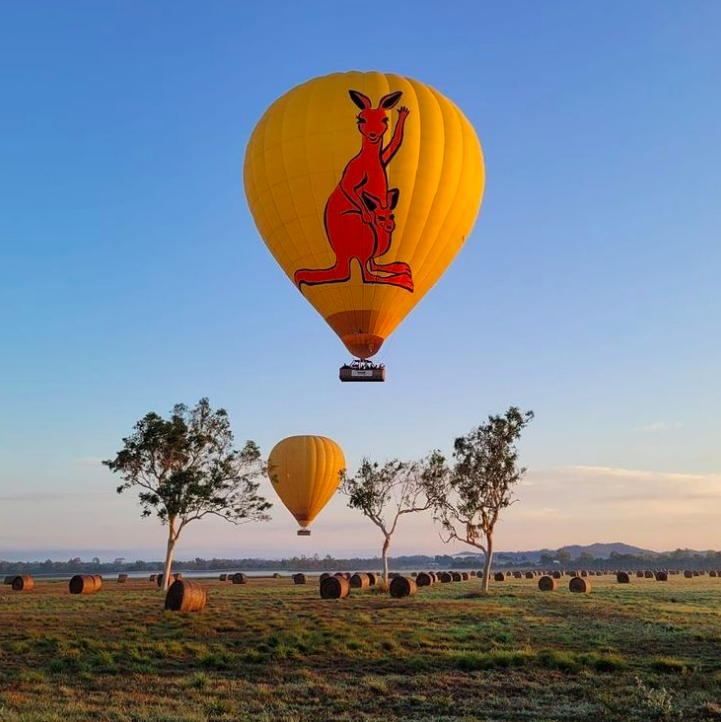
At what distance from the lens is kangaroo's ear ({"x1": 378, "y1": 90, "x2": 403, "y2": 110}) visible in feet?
88.3

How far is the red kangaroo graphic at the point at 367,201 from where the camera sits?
2638 centimetres

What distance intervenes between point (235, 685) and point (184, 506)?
32853mm

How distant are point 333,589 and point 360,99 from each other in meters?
23.5

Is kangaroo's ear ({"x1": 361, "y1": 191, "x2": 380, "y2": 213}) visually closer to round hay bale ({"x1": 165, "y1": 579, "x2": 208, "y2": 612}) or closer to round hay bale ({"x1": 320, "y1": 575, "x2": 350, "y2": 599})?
round hay bale ({"x1": 165, "y1": 579, "x2": 208, "y2": 612})

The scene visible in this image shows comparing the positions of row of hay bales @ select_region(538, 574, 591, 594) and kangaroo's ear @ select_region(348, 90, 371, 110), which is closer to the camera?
kangaroo's ear @ select_region(348, 90, 371, 110)

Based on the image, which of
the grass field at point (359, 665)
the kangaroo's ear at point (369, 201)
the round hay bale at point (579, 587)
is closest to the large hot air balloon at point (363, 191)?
the kangaroo's ear at point (369, 201)

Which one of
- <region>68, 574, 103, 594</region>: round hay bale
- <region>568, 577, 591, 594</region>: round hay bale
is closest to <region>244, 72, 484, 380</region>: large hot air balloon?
<region>568, 577, 591, 594</region>: round hay bale

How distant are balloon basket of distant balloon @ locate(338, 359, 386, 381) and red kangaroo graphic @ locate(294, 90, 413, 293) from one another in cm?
380

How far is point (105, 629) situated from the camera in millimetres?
22547

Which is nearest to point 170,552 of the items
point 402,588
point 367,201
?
point 402,588

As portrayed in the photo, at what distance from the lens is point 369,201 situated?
26422 mm

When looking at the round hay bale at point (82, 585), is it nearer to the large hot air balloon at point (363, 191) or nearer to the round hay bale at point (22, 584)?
the round hay bale at point (22, 584)

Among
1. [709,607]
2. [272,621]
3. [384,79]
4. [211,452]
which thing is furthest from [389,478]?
[384,79]

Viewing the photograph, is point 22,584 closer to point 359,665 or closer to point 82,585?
point 82,585
